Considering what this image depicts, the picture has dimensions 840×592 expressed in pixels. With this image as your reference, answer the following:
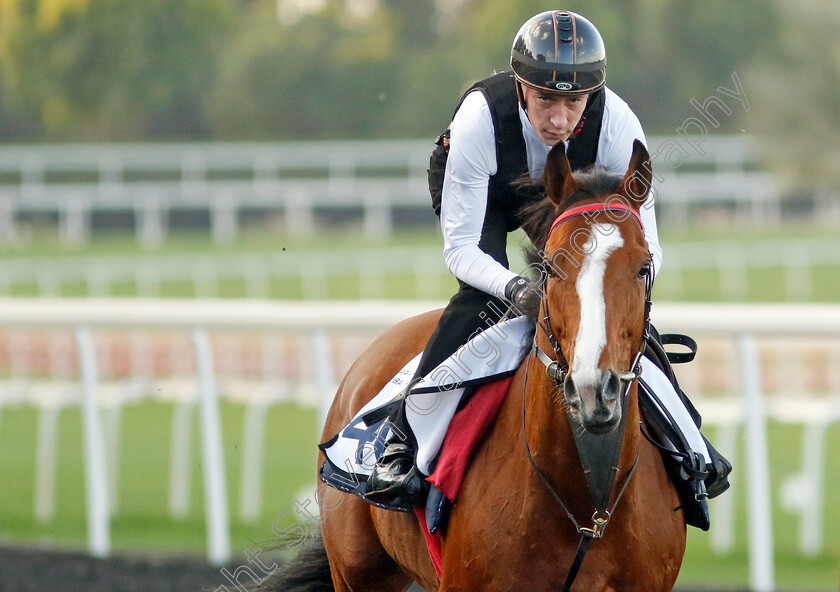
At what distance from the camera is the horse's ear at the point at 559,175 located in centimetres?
287

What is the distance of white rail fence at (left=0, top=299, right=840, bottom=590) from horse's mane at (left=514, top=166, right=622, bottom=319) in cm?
189

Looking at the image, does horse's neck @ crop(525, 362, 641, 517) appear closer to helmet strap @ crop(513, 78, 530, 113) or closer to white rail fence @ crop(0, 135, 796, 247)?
helmet strap @ crop(513, 78, 530, 113)

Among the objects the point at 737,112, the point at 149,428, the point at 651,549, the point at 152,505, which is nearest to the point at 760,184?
the point at 737,112

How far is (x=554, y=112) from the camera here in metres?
3.18

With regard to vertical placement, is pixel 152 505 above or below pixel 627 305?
below

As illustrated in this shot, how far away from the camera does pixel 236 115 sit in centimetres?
3697

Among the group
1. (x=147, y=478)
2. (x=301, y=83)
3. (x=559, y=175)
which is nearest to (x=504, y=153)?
(x=559, y=175)

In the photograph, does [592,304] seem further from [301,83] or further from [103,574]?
[301,83]

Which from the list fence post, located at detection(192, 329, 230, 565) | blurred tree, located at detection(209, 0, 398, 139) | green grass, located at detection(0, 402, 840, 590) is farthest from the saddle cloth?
blurred tree, located at detection(209, 0, 398, 139)

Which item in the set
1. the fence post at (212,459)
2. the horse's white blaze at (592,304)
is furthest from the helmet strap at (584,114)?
the fence post at (212,459)

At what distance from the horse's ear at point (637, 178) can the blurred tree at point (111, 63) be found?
29.6 m

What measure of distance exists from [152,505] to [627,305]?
6.63 meters

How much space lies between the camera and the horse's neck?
285 centimetres

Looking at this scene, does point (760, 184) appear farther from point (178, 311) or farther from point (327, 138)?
point (178, 311)
